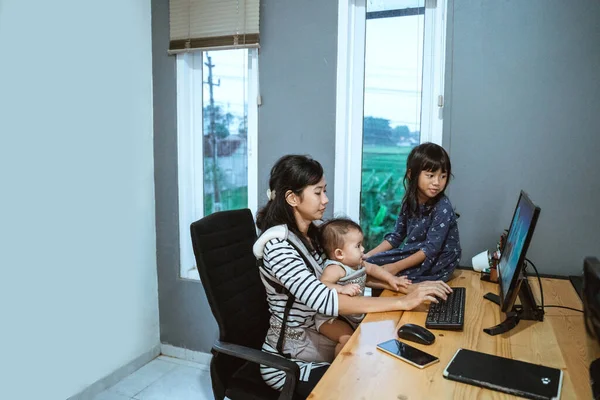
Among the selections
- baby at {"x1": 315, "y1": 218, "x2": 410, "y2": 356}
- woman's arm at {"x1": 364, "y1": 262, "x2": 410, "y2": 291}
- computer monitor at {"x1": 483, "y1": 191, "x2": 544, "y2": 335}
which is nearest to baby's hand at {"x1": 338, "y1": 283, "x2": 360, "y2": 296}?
baby at {"x1": 315, "y1": 218, "x2": 410, "y2": 356}

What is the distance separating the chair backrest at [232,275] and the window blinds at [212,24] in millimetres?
1270

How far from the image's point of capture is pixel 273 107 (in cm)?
263

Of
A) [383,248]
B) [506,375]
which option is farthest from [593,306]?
[383,248]

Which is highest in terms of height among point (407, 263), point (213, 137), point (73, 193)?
point (213, 137)

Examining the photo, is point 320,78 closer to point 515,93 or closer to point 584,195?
point 515,93

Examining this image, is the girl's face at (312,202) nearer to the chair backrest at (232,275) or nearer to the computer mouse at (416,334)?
the chair backrest at (232,275)

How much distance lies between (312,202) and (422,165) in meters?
0.63

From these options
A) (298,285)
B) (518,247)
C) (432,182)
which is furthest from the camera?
(432,182)

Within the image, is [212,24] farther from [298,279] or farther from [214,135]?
[298,279]

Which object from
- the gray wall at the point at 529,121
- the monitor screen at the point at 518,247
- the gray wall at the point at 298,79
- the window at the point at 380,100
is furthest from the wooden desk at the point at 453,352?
the gray wall at the point at 298,79

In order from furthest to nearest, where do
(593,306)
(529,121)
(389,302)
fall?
1. (529,121)
2. (389,302)
3. (593,306)

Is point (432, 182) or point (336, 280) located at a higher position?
point (432, 182)

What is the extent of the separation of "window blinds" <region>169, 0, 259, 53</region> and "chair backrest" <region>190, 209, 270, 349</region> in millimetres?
1270

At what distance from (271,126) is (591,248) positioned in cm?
175
